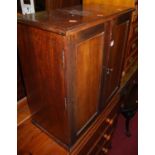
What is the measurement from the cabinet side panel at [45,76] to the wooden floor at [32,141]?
2.2 inches

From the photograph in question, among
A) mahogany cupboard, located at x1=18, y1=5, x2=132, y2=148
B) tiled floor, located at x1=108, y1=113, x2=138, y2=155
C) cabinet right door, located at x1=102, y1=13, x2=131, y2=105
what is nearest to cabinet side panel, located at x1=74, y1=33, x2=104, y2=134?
mahogany cupboard, located at x1=18, y1=5, x2=132, y2=148

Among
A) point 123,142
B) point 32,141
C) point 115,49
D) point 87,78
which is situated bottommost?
point 123,142

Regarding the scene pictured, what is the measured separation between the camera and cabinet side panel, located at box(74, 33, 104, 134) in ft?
2.66

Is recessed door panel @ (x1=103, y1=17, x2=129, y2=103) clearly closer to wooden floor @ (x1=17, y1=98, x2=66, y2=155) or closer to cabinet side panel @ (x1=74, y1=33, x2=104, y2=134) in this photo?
cabinet side panel @ (x1=74, y1=33, x2=104, y2=134)

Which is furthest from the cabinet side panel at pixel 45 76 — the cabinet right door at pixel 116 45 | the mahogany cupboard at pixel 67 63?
the cabinet right door at pixel 116 45

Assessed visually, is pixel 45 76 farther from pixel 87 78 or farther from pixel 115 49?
pixel 115 49

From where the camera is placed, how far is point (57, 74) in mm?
771

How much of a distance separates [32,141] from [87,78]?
531 millimetres

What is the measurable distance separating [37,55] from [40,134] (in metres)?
0.54

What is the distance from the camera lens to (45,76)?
2.76 ft

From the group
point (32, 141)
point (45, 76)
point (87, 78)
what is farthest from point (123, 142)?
point (45, 76)

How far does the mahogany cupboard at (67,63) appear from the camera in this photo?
2.37 ft
